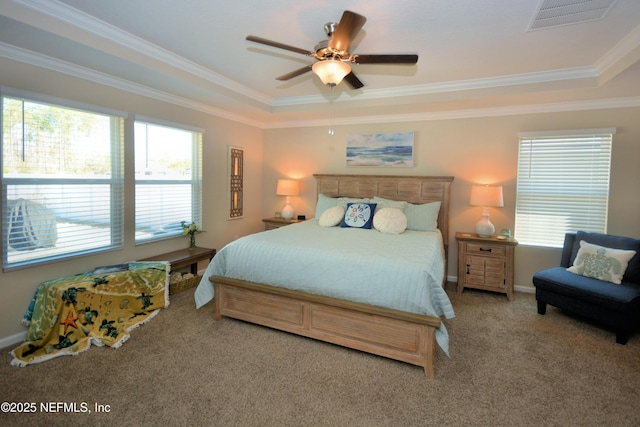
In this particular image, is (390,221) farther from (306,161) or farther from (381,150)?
(306,161)

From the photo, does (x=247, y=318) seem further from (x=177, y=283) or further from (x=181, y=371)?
(x=177, y=283)

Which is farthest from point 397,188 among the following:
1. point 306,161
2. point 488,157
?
point 306,161

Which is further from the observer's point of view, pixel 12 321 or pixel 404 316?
pixel 12 321

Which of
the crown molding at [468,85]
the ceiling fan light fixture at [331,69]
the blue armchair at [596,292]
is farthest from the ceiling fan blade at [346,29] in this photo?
the blue armchair at [596,292]

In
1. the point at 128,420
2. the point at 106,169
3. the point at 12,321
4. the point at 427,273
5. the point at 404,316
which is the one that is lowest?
the point at 128,420

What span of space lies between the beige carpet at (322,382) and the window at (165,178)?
1.44 meters

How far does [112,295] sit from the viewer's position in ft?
9.66

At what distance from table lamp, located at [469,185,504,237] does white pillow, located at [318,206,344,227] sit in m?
1.66

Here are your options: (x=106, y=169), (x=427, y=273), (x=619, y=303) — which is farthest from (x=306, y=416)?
(x=106, y=169)

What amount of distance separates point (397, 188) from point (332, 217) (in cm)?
113

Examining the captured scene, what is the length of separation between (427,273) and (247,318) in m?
1.70

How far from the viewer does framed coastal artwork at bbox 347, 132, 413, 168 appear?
186 inches

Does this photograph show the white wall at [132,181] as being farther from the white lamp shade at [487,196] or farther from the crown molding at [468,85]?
the white lamp shade at [487,196]

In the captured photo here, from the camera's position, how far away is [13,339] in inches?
107
